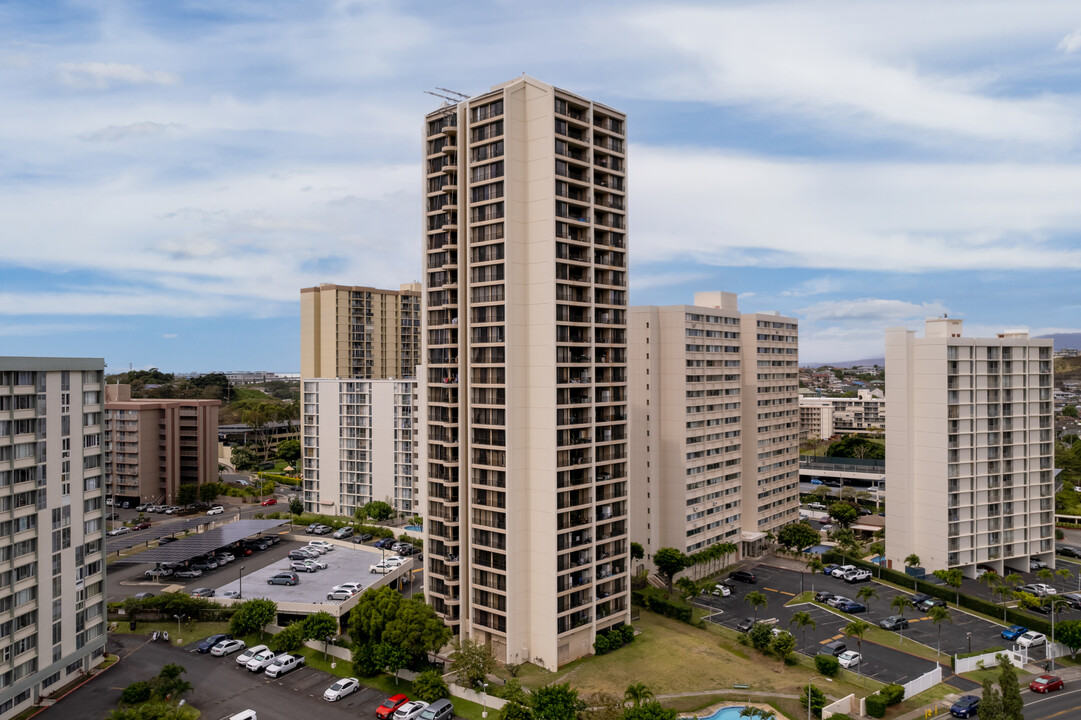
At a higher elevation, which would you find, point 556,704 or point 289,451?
point 289,451

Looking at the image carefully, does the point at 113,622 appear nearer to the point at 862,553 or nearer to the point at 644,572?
the point at 644,572

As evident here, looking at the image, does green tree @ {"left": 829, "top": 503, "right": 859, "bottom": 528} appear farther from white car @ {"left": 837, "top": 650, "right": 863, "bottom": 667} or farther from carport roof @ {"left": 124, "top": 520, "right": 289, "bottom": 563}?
carport roof @ {"left": 124, "top": 520, "right": 289, "bottom": 563}

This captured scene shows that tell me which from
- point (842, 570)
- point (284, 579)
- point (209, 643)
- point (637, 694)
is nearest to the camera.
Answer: point (637, 694)

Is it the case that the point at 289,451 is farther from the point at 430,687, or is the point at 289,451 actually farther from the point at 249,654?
the point at 430,687

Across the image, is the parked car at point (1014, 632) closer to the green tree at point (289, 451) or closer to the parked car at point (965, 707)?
the parked car at point (965, 707)

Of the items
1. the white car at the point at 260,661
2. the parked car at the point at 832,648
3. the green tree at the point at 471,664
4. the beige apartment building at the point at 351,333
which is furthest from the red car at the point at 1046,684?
the beige apartment building at the point at 351,333

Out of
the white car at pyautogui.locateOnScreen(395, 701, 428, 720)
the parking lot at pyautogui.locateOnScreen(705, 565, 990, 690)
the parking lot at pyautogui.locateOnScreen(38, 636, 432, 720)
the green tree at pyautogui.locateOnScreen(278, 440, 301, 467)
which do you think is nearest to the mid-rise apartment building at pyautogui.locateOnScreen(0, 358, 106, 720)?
the parking lot at pyautogui.locateOnScreen(38, 636, 432, 720)

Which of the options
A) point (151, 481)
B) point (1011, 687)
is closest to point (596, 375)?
point (1011, 687)

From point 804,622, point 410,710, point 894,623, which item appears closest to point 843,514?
point 894,623
